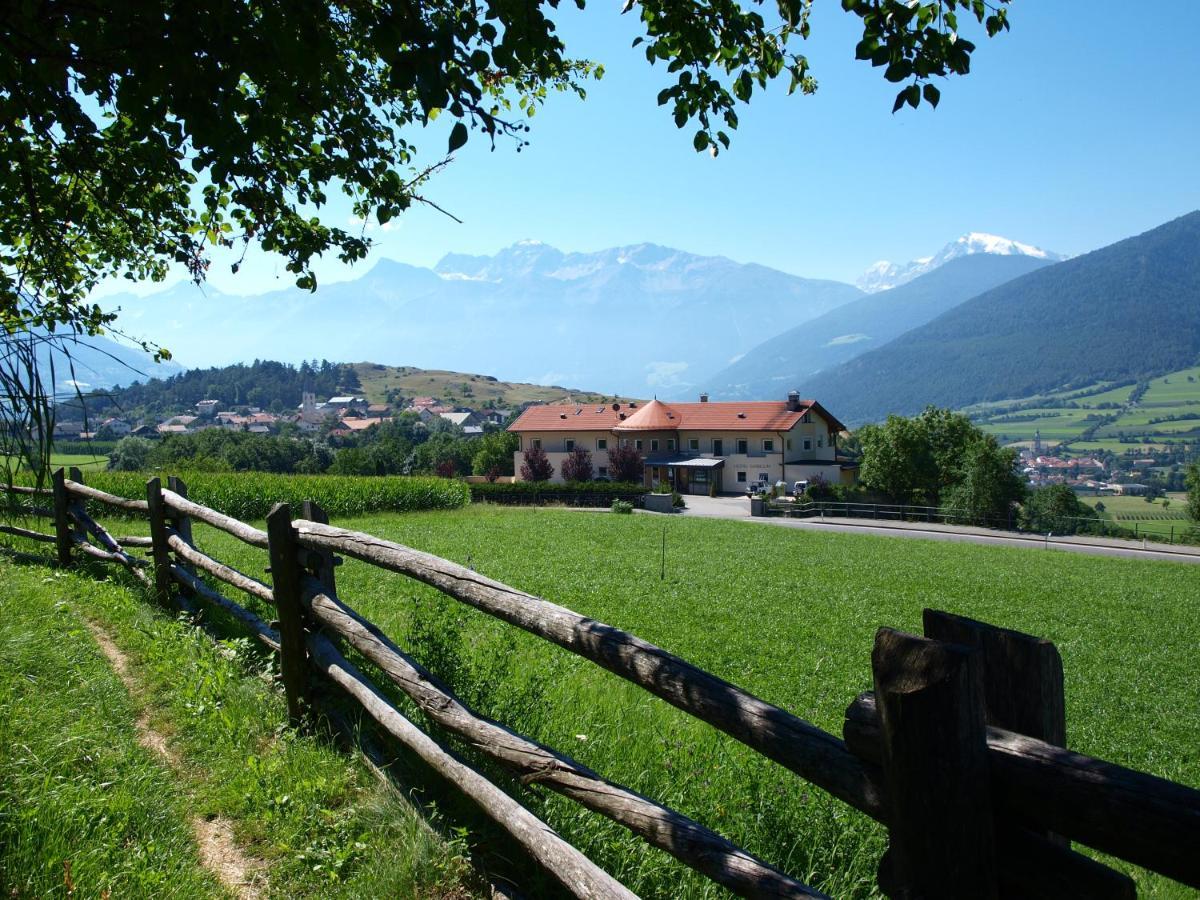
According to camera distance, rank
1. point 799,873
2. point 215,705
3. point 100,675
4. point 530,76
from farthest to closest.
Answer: point 530,76 < point 100,675 < point 215,705 < point 799,873

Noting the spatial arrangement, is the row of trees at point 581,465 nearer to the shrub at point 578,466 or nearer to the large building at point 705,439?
the shrub at point 578,466

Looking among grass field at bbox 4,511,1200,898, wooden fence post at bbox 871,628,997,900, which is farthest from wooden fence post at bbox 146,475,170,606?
wooden fence post at bbox 871,628,997,900

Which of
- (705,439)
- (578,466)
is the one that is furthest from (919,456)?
(578,466)

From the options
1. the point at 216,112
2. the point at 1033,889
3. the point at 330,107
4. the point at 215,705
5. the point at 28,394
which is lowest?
the point at 215,705

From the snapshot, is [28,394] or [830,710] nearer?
[28,394]

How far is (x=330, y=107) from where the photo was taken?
15.8ft

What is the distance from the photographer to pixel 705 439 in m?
65.1

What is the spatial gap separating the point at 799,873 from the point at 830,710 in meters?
4.35

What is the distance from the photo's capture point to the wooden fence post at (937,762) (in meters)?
1.67

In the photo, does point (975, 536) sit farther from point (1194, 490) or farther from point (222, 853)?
point (222, 853)

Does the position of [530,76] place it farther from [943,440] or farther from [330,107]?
[943,440]

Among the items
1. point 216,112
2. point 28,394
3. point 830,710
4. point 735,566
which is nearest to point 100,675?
point 28,394

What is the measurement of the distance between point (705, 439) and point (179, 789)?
2458 inches

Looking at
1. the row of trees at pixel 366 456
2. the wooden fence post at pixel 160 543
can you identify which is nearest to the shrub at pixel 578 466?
the row of trees at pixel 366 456
